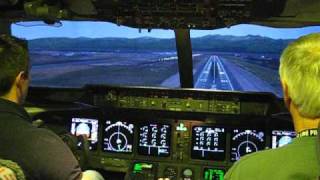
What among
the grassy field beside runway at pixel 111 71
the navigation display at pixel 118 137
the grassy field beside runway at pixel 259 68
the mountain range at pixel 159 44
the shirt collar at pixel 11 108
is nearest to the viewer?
the shirt collar at pixel 11 108

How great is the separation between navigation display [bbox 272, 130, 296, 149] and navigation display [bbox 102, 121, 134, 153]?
1.01m

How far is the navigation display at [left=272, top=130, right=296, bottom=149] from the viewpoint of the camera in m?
3.47

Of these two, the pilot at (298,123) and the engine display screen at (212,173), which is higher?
the pilot at (298,123)

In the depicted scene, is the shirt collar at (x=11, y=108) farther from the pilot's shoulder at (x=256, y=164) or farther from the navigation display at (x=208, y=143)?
the navigation display at (x=208, y=143)

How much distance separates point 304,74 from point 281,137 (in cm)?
220

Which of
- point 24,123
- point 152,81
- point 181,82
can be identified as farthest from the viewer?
point 152,81

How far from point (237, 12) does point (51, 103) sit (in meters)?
1.66

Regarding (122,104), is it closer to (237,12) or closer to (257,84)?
(237,12)

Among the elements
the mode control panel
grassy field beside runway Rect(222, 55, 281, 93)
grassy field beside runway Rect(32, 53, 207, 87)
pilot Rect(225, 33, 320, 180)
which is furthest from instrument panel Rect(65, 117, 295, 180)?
pilot Rect(225, 33, 320, 180)

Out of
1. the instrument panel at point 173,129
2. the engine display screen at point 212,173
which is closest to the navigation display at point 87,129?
the instrument panel at point 173,129

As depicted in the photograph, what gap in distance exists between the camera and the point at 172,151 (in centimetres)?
364

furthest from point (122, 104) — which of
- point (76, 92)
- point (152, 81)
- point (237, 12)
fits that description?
point (152, 81)

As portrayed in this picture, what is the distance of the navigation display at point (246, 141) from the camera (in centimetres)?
→ 354

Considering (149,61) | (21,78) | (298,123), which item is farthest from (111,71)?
(298,123)
